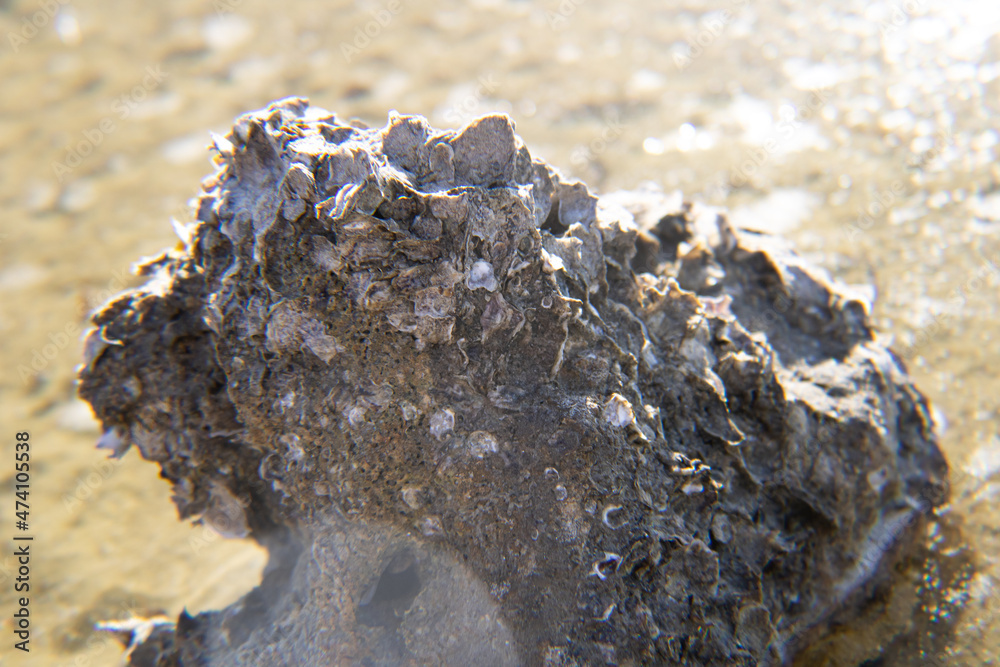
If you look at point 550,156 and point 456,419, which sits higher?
point 550,156

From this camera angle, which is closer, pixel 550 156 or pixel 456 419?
pixel 456 419

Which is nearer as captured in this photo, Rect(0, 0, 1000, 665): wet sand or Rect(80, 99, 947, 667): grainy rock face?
Rect(80, 99, 947, 667): grainy rock face

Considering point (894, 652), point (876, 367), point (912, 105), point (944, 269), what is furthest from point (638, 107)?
point (894, 652)

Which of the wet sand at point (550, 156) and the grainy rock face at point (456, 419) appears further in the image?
the wet sand at point (550, 156)

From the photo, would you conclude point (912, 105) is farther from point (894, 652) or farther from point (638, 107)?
point (894, 652)
